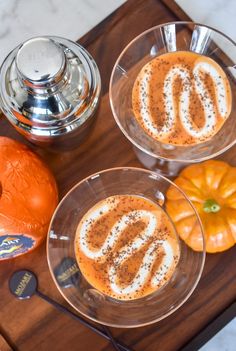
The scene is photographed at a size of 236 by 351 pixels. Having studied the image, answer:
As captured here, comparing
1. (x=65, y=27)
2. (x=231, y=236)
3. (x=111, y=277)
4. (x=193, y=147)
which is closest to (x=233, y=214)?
(x=231, y=236)

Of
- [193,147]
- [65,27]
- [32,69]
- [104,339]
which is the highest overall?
[32,69]

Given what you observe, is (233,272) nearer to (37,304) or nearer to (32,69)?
(37,304)

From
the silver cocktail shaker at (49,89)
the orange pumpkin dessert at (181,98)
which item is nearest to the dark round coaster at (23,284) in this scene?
the silver cocktail shaker at (49,89)

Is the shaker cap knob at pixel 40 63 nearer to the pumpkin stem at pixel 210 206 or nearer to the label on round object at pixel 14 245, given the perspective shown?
the label on round object at pixel 14 245

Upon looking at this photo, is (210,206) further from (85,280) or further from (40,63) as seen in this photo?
(40,63)

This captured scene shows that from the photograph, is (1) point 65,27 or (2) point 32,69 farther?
(1) point 65,27

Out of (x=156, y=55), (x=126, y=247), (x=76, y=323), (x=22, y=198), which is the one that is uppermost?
(x=156, y=55)

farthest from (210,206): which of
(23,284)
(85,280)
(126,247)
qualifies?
(23,284)
